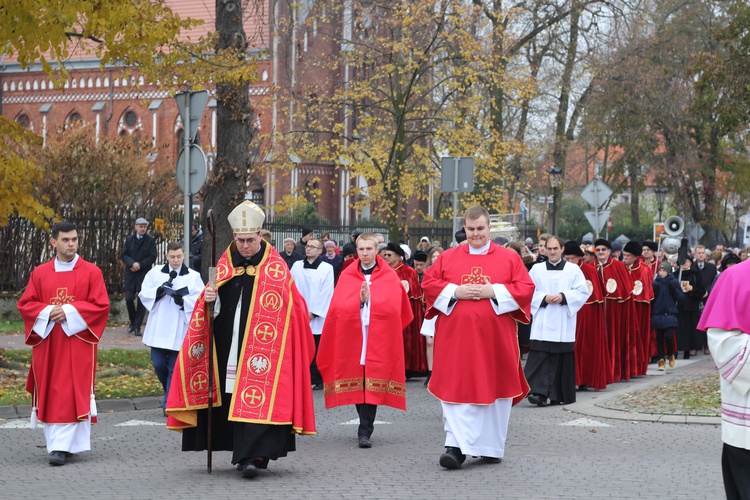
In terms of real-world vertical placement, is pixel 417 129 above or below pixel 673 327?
above

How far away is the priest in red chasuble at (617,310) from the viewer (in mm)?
17375

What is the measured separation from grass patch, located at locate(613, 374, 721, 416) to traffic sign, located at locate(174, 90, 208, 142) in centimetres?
605

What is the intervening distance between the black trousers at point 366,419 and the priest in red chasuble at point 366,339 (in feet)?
0.04

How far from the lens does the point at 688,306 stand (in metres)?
21.8

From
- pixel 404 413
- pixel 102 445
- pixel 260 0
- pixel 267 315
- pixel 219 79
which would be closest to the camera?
pixel 267 315

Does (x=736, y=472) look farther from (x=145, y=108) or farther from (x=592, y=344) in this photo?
(x=145, y=108)

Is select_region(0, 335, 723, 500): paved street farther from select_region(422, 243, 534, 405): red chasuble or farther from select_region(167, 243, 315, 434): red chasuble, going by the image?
select_region(422, 243, 534, 405): red chasuble

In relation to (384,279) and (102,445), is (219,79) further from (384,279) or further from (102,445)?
(102,445)

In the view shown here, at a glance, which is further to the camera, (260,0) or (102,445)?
(260,0)

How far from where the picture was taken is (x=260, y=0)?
1744 cm

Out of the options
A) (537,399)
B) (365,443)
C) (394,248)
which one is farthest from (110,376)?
(365,443)

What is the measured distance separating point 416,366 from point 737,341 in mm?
11850

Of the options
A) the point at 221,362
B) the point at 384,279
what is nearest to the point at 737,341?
the point at 221,362

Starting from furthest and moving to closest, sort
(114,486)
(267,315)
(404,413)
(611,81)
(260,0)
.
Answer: (611,81) < (260,0) < (404,413) < (267,315) < (114,486)
